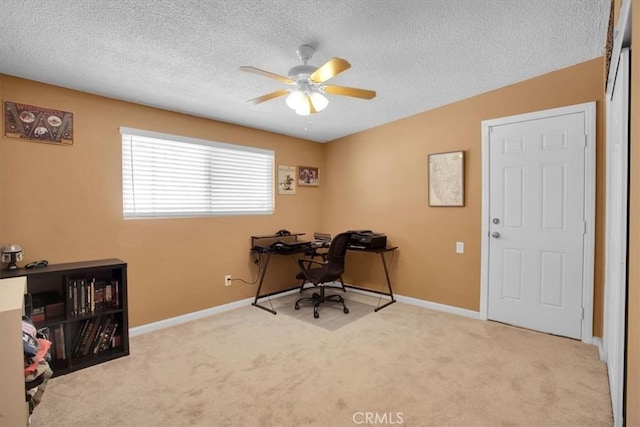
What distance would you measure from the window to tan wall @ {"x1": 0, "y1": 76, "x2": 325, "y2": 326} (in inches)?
3.7

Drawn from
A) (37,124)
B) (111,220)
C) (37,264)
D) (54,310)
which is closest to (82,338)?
(54,310)

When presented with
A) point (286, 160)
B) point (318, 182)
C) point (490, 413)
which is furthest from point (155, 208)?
point (490, 413)

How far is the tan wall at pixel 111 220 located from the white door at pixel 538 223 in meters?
2.80

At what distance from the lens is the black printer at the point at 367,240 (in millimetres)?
3720

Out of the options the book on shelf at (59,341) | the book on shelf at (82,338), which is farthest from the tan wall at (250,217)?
the book on shelf at (59,341)

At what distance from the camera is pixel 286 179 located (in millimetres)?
4332

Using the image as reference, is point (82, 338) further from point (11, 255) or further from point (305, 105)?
point (305, 105)

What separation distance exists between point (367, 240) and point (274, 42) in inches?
95.2

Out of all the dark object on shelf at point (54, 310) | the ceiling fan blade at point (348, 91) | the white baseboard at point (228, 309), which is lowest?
the white baseboard at point (228, 309)

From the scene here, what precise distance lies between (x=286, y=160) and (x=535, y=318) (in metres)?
3.43

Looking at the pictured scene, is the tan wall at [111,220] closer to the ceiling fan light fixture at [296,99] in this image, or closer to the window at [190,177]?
the window at [190,177]

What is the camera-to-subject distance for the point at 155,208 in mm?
3102

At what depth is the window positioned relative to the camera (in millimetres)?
2975

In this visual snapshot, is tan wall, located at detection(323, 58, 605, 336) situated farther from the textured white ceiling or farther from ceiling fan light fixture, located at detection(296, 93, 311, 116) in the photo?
ceiling fan light fixture, located at detection(296, 93, 311, 116)
